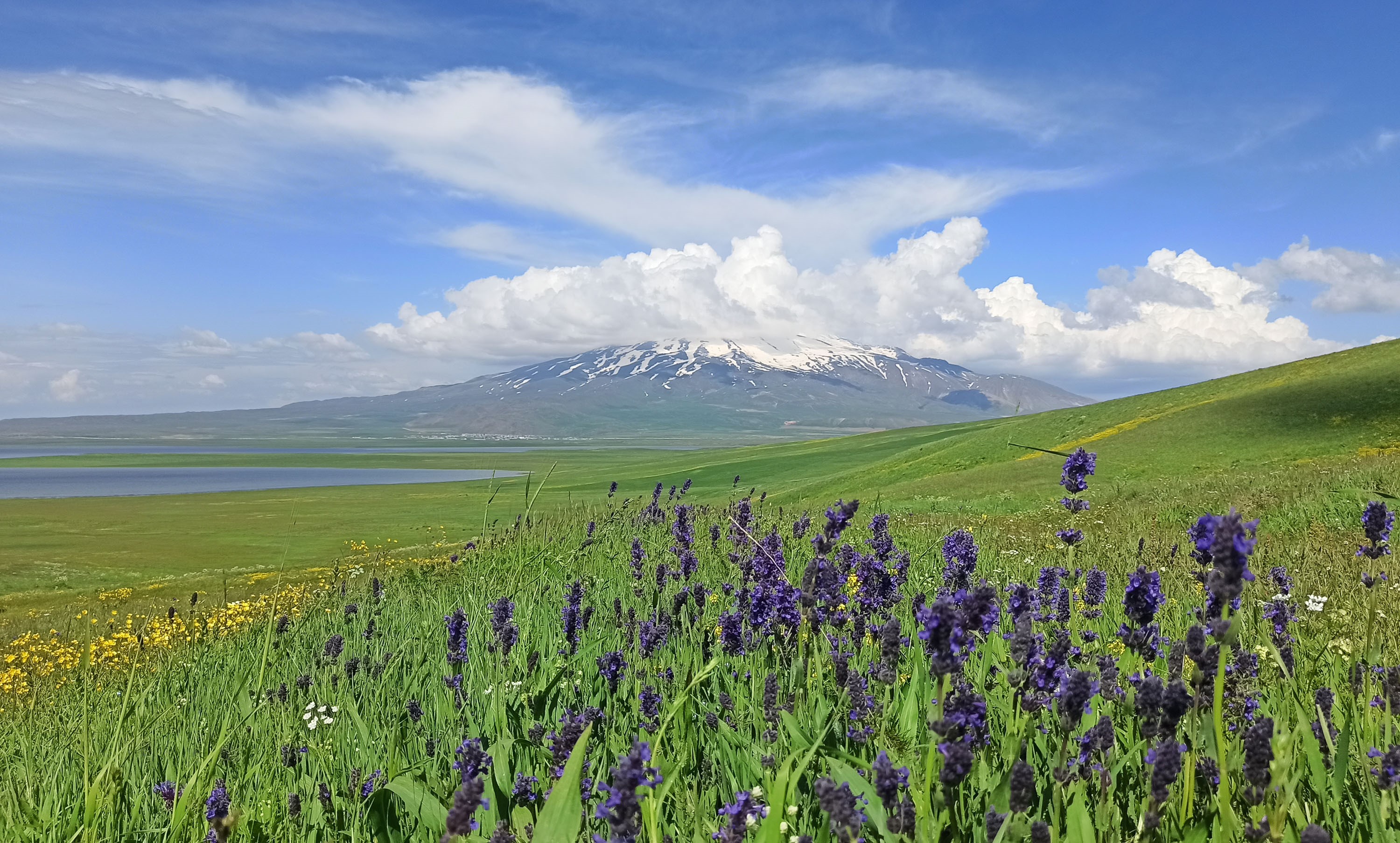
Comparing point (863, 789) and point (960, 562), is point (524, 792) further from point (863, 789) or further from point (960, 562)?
point (960, 562)

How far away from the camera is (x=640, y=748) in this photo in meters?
2.24

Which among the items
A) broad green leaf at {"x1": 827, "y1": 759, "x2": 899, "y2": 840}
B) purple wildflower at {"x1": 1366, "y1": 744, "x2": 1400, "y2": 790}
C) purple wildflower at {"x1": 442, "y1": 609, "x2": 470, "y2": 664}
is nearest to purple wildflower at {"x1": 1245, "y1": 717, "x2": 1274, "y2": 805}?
purple wildflower at {"x1": 1366, "y1": 744, "x2": 1400, "y2": 790}

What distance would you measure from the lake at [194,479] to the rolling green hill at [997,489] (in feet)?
83.7

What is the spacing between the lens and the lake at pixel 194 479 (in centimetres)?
9519

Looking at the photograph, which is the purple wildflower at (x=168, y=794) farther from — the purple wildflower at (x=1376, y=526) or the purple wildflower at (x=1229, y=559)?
the purple wildflower at (x=1376, y=526)

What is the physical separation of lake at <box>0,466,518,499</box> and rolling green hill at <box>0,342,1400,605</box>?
25503 mm

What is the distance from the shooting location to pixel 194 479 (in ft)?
387

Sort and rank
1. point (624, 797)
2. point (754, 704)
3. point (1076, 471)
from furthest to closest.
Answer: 1. point (1076, 471)
2. point (754, 704)
3. point (624, 797)

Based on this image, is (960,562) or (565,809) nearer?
(565,809)

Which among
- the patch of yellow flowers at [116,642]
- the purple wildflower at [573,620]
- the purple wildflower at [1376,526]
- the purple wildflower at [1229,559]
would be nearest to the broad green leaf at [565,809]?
the purple wildflower at [1229,559]

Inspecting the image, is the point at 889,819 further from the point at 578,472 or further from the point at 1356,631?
the point at 578,472

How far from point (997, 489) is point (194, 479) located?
125m

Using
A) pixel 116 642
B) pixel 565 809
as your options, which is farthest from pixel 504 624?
pixel 116 642

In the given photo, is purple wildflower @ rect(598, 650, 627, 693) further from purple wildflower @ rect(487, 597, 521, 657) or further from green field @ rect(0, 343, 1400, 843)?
purple wildflower @ rect(487, 597, 521, 657)
